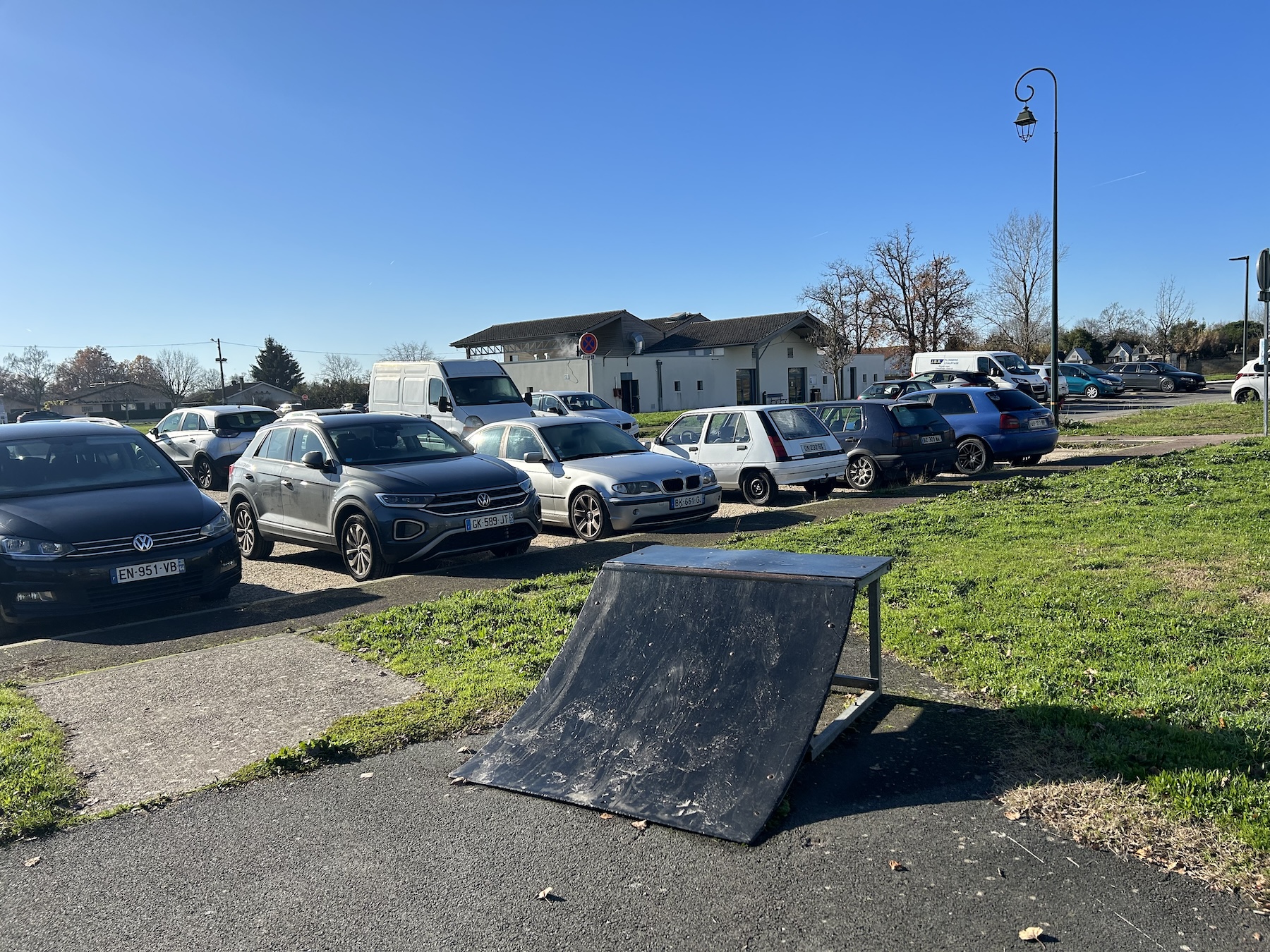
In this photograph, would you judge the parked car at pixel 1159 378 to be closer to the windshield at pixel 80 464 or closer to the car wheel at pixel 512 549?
the car wheel at pixel 512 549

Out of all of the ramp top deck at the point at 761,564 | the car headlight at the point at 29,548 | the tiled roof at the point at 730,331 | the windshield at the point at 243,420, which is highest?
the tiled roof at the point at 730,331

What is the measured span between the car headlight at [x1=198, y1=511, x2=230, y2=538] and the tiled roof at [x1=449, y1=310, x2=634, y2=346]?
147 feet

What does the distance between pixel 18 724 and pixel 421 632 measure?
2.45m

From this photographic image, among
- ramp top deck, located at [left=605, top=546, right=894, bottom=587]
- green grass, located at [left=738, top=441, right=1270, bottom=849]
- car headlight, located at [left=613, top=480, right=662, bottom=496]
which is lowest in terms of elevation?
green grass, located at [left=738, top=441, right=1270, bottom=849]

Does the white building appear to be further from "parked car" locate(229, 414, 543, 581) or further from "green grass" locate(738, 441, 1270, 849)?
"green grass" locate(738, 441, 1270, 849)

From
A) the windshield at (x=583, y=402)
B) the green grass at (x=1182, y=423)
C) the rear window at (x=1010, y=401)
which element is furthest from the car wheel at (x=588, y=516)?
the green grass at (x=1182, y=423)

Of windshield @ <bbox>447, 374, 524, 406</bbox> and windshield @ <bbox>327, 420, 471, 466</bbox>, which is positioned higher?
windshield @ <bbox>447, 374, 524, 406</bbox>

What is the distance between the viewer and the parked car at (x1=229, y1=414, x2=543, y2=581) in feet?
31.8

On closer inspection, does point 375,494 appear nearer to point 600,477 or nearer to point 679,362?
point 600,477

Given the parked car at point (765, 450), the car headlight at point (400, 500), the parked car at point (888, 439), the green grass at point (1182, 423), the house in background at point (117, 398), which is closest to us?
the car headlight at point (400, 500)

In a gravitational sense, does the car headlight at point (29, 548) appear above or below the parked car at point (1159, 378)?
below

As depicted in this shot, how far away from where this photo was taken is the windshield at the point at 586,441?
12.7 meters

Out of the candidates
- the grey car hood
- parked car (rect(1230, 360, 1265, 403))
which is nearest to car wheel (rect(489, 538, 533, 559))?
the grey car hood

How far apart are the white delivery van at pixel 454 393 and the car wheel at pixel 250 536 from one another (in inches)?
356
